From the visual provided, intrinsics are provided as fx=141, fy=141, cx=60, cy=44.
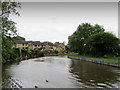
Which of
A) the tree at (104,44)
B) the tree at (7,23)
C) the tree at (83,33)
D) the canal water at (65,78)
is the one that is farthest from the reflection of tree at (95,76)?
the tree at (83,33)

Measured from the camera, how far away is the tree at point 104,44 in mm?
37188

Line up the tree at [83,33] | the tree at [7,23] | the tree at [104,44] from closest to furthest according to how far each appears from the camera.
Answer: the tree at [7,23]
the tree at [104,44]
the tree at [83,33]

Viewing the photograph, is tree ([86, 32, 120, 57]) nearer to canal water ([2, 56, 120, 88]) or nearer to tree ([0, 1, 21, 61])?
canal water ([2, 56, 120, 88])

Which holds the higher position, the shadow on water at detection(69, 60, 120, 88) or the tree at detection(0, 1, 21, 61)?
the tree at detection(0, 1, 21, 61)

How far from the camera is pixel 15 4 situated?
40.4 feet

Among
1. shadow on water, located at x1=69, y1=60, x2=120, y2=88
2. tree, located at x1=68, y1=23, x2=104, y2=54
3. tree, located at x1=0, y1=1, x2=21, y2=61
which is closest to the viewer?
tree, located at x1=0, y1=1, x2=21, y2=61

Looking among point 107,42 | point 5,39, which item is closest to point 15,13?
point 5,39

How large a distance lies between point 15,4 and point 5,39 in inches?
136

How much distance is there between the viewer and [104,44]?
38.7 m

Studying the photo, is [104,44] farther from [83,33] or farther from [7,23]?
[7,23]

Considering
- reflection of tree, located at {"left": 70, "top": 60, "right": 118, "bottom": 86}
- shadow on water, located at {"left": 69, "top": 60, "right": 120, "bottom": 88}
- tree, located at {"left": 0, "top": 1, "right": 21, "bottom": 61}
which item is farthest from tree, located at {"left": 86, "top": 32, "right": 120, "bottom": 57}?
tree, located at {"left": 0, "top": 1, "right": 21, "bottom": 61}

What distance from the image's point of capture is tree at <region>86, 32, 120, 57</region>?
37.2 metres

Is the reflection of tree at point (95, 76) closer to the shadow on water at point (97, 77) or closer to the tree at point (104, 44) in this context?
the shadow on water at point (97, 77)

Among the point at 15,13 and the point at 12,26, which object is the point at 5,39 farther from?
the point at 15,13
